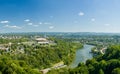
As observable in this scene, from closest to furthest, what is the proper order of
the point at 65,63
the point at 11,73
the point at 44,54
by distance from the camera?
the point at 11,73 < the point at 65,63 < the point at 44,54

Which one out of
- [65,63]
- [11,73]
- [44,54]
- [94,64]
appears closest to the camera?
[11,73]

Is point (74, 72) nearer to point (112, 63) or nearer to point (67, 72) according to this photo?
point (67, 72)

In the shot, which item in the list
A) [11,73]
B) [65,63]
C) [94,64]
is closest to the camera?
[11,73]

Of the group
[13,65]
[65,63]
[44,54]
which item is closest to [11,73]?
[13,65]

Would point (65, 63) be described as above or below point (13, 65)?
below

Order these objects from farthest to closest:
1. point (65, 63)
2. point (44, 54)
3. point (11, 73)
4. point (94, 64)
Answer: point (44, 54) < point (65, 63) < point (94, 64) < point (11, 73)

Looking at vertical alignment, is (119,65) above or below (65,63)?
above

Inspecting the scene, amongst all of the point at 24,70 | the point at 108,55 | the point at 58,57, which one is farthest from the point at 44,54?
the point at 24,70

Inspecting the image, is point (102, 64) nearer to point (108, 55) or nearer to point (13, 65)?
point (108, 55)

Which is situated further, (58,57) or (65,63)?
(58,57)
